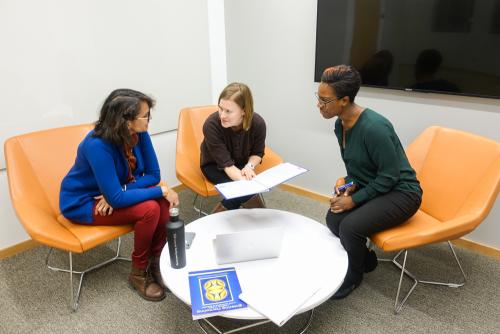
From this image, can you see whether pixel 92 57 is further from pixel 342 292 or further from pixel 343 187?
pixel 342 292

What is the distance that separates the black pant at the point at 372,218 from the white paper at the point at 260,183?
1.22ft

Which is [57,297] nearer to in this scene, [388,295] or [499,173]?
[388,295]

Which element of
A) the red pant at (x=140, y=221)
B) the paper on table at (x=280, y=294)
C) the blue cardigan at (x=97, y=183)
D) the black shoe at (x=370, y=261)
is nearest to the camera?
the paper on table at (x=280, y=294)

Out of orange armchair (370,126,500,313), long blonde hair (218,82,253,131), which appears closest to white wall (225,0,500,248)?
orange armchair (370,126,500,313)

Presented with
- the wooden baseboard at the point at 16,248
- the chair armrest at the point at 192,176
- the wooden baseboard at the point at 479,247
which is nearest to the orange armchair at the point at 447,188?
the wooden baseboard at the point at 479,247

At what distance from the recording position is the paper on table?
1.26 m

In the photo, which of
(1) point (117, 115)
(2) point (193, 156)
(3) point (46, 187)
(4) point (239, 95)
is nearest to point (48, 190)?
(3) point (46, 187)

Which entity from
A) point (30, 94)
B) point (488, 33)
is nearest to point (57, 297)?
point (30, 94)

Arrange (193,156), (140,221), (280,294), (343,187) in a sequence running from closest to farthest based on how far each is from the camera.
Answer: (280,294) → (140,221) → (343,187) → (193,156)

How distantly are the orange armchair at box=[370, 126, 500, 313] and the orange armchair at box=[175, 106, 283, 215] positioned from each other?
100cm

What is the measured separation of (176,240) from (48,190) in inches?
39.4

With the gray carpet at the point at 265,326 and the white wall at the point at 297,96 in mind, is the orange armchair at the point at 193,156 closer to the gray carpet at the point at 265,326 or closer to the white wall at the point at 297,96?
the white wall at the point at 297,96

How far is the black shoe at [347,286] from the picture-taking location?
1915mm

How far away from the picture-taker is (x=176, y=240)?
1461 mm
